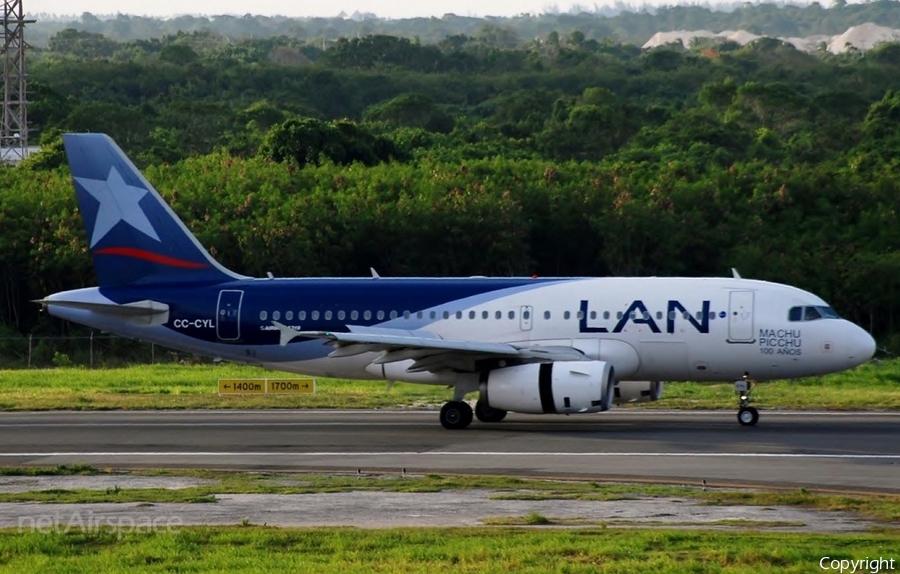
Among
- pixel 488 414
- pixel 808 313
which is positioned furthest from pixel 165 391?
pixel 808 313

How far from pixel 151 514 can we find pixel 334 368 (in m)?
14.1

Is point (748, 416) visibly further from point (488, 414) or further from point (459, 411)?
point (459, 411)

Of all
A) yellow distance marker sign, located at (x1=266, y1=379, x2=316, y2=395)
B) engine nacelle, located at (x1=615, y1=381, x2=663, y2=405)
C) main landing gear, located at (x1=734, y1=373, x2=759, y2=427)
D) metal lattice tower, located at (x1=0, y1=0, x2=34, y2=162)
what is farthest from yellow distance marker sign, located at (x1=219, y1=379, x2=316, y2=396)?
metal lattice tower, located at (x1=0, y1=0, x2=34, y2=162)

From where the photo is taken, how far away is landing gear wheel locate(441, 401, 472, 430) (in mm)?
33938

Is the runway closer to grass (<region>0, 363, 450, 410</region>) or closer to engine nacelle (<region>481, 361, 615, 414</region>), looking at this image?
engine nacelle (<region>481, 361, 615, 414</region>)

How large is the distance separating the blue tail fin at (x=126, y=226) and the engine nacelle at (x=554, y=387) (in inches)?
311

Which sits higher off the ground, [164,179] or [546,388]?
[164,179]

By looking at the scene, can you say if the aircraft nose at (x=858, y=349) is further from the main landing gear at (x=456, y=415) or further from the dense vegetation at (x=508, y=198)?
the dense vegetation at (x=508, y=198)

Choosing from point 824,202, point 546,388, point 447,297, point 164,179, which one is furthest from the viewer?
point 164,179

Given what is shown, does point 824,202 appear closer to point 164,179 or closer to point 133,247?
point 164,179

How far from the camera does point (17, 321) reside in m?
62.8

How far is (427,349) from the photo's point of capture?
33281mm

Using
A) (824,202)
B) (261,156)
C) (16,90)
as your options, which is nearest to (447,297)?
(824,202)

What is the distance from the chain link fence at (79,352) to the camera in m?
53.9
